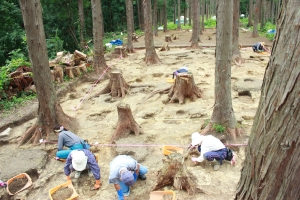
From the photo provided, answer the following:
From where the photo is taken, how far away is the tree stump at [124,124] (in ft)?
20.4

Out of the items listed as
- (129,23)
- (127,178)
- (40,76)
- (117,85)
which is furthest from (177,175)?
(129,23)

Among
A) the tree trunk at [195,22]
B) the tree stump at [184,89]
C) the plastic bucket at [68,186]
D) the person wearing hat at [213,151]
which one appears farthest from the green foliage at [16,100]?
the tree trunk at [195,22]

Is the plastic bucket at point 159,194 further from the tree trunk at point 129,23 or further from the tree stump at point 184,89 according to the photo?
the tree trunk at point 129,23

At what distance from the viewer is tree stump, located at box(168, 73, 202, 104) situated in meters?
8.20

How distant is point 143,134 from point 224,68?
251cm

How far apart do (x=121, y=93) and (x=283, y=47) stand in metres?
8.13

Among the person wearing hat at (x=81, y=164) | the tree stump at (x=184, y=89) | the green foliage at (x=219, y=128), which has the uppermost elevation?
the tree stump at (x=184, y=89)

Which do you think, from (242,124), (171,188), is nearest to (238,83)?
(242,124)

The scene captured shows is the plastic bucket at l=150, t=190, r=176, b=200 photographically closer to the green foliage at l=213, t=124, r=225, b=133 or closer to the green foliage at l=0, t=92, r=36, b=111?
the green foliage at l=213, t=124, r=225, b=133

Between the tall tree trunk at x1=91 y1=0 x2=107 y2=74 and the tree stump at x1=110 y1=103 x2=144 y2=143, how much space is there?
247 inches

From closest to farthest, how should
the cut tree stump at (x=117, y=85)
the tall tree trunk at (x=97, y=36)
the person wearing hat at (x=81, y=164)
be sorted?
the person wearing hat at (x=81, y=164)
the cut tree stump at (x=117, y=85)
the tall tree trunk at (x=97, y=36)

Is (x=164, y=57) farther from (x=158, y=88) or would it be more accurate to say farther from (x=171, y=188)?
(x=171, y=188)

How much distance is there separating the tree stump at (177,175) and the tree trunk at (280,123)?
2525mm

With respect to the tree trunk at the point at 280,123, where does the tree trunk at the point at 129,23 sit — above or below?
above
